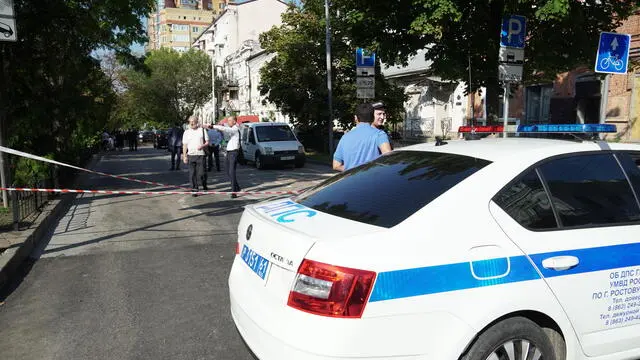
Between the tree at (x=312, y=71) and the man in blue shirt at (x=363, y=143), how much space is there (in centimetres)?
1842

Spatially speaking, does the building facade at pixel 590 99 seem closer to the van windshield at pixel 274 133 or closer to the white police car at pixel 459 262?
the van windshield at pixel 274 133

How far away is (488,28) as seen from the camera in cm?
1034

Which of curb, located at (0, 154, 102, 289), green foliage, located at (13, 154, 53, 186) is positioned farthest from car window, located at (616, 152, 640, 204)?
green foliage, located at (13, 154, 53, 186)

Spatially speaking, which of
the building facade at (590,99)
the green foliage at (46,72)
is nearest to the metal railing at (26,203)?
the green foliage at (46,72)

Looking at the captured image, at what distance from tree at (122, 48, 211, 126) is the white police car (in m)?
58.0

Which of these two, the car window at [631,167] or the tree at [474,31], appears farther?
the tree at [474,31]

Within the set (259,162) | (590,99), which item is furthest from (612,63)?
(259,162)

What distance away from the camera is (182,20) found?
122 meters

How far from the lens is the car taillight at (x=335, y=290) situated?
2.18 metres

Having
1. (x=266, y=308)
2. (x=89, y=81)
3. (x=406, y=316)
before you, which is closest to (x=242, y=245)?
(x=266, y=308)

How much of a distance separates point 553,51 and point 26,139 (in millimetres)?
11515

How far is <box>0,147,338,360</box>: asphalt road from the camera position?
362 centimetres

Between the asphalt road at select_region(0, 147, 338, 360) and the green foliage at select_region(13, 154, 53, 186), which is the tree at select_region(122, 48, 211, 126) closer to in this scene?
the green foliage at select_region(13, 154, 53, 186)

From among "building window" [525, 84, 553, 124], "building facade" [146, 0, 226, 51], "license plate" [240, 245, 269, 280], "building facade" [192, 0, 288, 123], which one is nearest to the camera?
"license plate" [240, 245, 269, 280]
